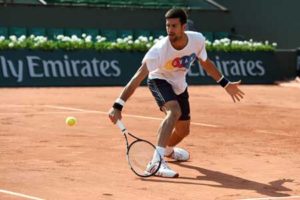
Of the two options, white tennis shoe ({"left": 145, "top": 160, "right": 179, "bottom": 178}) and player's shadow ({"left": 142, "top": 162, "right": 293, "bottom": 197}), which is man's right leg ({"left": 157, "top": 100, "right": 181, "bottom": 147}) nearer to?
white tennis shoe ({"left": 145, "top": 160, "right": 179, "bottom": 178})

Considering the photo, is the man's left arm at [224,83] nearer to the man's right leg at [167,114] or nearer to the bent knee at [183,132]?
the man's right leg at [167,114]

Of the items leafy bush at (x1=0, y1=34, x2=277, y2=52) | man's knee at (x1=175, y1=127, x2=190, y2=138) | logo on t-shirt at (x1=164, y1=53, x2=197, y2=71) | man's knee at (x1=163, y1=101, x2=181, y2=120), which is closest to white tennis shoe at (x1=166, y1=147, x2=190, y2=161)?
man's knee at (x1=175, y1=127, x2=190, y2=138)

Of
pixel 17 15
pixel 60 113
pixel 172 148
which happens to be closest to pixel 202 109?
pixel 60 113

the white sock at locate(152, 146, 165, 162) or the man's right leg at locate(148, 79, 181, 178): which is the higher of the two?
the man's right leg at locate(148, 79, 181, 178)

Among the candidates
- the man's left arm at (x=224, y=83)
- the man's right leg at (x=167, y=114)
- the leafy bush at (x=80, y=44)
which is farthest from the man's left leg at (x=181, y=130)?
the leafy bush at (x=80, y=44)

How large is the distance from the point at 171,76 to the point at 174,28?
30.0 inches

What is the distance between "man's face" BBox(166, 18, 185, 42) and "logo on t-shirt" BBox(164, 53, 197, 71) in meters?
0.32

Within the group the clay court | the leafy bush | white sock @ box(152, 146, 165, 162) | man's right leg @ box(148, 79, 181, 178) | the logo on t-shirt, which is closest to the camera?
the clay court

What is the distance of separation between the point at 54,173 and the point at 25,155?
1435 millimetres

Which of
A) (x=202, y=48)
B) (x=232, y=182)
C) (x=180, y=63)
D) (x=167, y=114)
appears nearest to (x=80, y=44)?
(x=202, y=48)

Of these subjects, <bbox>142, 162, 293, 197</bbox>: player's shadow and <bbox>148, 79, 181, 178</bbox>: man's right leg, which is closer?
<bbox>142, 162, 293, 197</bbox>: player's shadow

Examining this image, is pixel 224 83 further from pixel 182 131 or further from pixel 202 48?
pixel 182 131

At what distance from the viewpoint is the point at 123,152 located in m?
10.3

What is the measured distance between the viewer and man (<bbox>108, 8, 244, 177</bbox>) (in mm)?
8453
